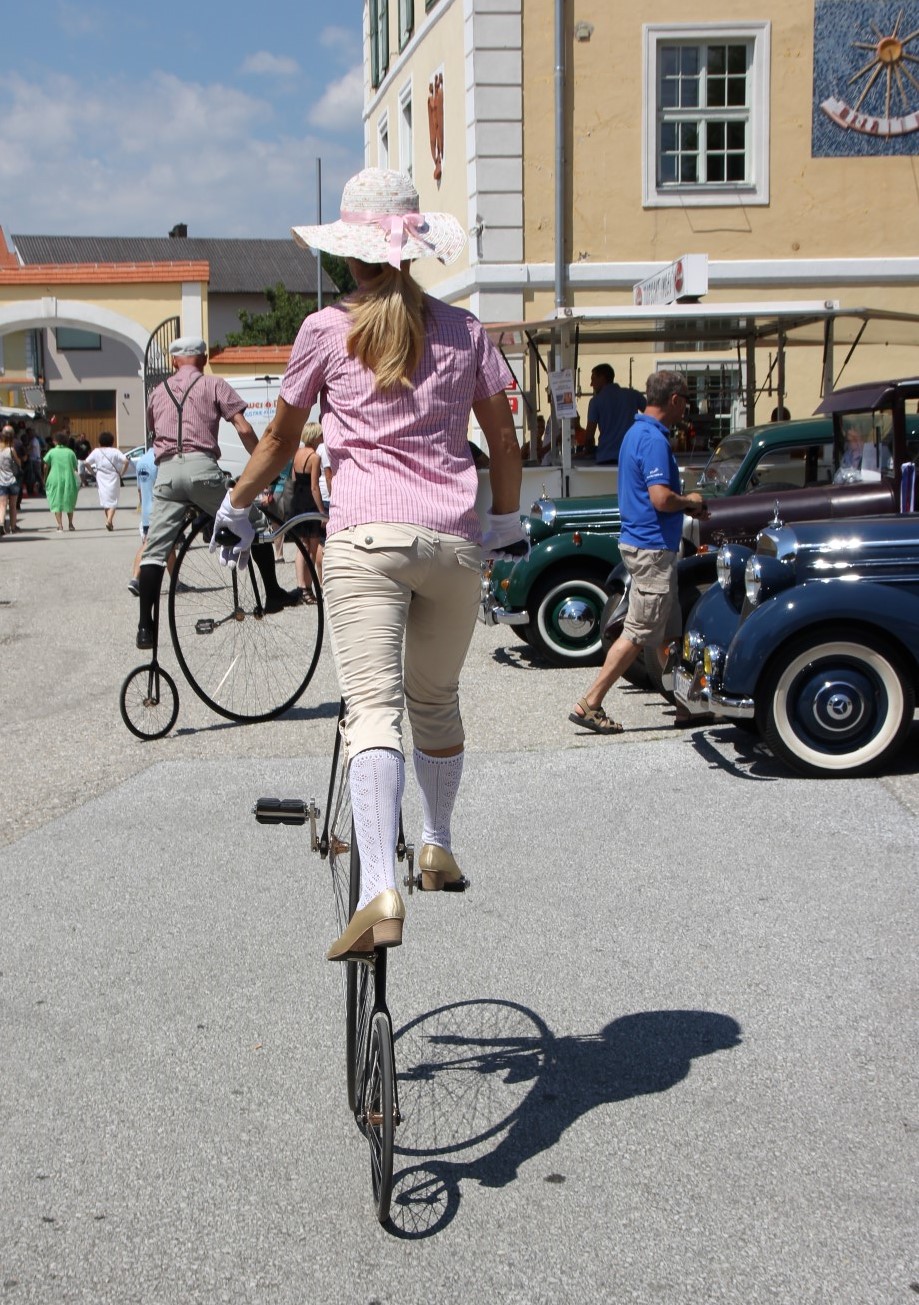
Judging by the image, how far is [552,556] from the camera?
33.6ft

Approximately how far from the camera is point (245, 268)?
81312 millimetres

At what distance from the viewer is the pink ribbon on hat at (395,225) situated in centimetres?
332

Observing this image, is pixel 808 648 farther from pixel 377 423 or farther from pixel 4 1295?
pixel 4 1295

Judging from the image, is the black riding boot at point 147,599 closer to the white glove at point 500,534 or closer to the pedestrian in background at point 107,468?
the white glove at point 500,534

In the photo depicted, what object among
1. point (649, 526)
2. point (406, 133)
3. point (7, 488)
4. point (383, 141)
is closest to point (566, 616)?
point (649, 526)

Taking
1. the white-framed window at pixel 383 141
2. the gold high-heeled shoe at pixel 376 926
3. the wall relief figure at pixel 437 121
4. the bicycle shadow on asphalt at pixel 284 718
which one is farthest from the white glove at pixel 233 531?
the white-framed window at pixel 383 141

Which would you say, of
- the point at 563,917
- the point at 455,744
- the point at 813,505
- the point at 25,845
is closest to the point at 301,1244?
the point at 455,744

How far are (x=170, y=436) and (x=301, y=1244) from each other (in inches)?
243

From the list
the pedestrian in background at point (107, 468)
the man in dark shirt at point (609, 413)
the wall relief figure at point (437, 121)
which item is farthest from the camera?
the pedestrian in background at point (107, 468)

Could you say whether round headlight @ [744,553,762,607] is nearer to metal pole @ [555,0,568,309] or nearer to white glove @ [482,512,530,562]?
white glove @ [482,512,530,562]

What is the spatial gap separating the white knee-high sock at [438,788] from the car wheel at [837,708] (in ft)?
11.6

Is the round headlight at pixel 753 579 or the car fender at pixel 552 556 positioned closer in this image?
the round headlight at pixel 753 579

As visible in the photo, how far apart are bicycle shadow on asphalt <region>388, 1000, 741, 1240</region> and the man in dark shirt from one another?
10.4 meters

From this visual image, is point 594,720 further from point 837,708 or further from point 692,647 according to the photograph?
point 837,708
